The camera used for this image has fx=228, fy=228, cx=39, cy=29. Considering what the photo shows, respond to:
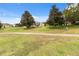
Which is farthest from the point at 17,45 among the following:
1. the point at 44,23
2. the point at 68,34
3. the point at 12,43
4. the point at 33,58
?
the point at 68,34

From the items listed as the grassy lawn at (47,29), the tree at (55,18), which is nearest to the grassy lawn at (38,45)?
the grassy lawn at (47,29)

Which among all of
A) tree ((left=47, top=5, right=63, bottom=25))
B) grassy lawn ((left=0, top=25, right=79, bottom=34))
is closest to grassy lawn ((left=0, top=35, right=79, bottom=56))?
grassy lawn ((left=0, top=25, right=79, bottom=34))

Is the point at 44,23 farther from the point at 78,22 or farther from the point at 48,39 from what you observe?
the point at 78,22

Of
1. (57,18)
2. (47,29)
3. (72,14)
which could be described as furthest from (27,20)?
(72,14)

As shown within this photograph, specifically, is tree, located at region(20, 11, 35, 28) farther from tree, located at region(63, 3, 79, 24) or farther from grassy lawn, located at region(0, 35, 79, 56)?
Answer: tree, located at region(63, 3, 79, 24)

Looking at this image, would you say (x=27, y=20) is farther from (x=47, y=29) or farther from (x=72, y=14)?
(x=72, y=14)

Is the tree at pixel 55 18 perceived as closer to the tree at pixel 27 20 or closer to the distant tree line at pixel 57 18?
the distant tree line at pixel 57 18

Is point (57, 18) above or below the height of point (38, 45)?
above
